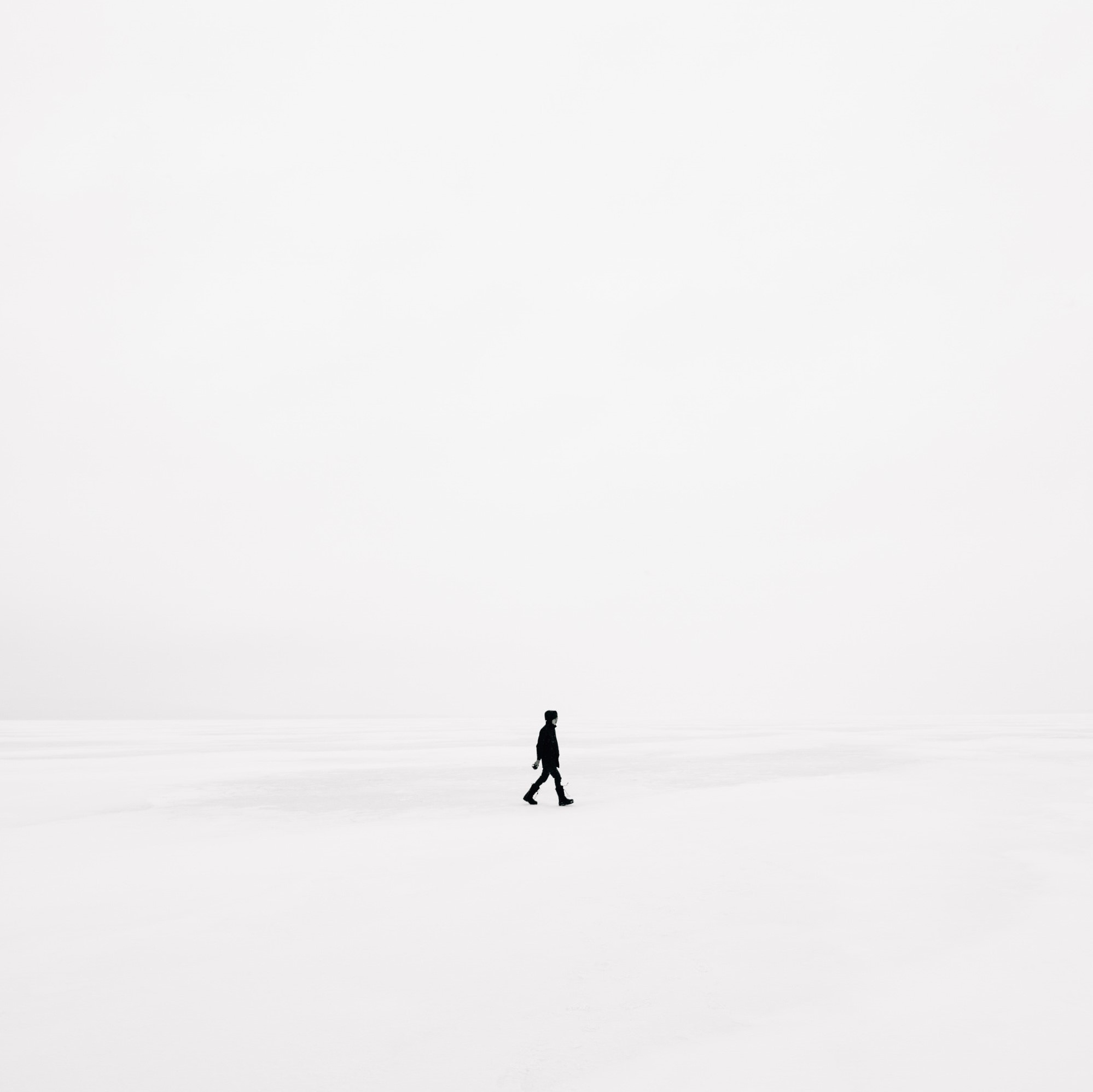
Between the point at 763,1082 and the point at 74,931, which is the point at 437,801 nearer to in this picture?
the point at 74,931

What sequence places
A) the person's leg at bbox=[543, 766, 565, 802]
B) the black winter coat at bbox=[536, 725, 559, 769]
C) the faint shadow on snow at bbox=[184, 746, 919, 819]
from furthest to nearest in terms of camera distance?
the faint shadow on snow at bbox=[184, 746, 919, 819]
the black winter coat at bbox=[536, 725, 559, 769]
the person's leg at bbox=[543, 766, 565, 802]

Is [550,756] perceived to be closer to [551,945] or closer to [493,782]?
[493,782]

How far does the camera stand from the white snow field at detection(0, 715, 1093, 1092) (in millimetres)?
4609

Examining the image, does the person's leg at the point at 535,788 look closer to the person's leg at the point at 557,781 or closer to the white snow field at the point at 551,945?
the person's leg at the point at 557,781

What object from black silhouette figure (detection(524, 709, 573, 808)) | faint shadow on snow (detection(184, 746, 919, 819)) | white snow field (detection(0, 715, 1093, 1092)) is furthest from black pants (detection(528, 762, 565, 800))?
faint shadow on snow (detection(184, 746, 919, 819))

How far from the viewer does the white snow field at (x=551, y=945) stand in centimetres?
461

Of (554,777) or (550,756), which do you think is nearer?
(554,777)

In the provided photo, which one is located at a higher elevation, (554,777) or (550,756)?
(550,756)

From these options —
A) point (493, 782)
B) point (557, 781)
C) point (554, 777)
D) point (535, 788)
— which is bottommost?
point (493, 782)

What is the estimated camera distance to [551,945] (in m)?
6.59

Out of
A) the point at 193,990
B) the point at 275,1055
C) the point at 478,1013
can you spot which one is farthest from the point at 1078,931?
the point at 193,990

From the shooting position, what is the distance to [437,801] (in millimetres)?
15289

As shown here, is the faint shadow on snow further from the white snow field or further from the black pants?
the black pants

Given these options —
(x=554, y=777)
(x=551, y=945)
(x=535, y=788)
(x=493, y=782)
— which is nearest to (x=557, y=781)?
(x=554, y=777)
